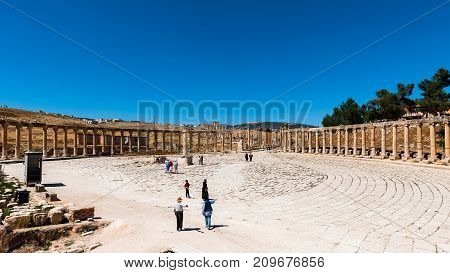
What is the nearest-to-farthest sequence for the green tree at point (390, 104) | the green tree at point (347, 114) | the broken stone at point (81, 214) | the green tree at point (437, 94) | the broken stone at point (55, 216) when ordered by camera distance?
the broken stone at point (55, 216) < the broken stone at point (81, 214) < the green tree at point (437, 94) < the green tree at point (390, 104) < the green tree at point (347, 114)

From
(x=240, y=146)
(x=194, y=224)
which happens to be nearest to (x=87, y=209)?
(x=194, y=224)

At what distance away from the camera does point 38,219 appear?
468 inches

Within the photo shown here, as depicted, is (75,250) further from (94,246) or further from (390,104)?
(390,104)

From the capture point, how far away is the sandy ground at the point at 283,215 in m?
10.2

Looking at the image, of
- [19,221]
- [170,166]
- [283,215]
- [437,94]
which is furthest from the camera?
[437,94]

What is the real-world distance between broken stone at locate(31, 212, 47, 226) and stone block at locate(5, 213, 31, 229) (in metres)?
0.15

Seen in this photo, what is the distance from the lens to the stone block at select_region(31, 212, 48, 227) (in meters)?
11.8

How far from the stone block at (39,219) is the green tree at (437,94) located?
64.7 meters

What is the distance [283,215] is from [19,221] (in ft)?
33.3

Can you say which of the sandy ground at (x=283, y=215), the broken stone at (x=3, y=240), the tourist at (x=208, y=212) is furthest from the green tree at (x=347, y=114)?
the broken stone at (x=3, y=240)

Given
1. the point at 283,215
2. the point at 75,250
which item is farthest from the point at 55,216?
the point at 283,215

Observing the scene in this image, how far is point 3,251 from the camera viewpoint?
33.1ft

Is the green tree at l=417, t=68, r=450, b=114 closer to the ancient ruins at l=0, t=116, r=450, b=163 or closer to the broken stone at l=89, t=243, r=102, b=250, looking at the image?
the ancient ruins at l=0, t=116, r=450, b=163

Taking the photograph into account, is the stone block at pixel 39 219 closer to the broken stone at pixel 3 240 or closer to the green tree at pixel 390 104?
the broken stone at pixel 3 240
